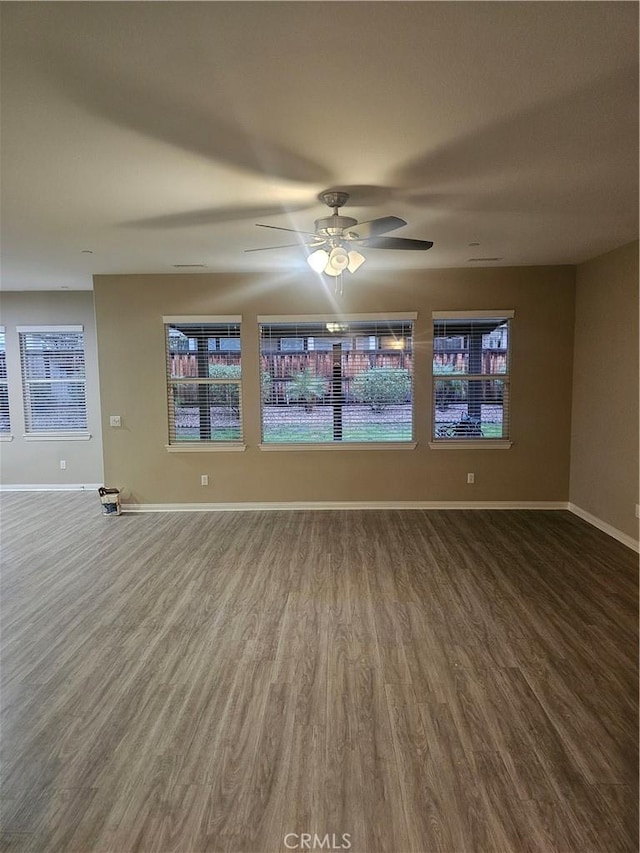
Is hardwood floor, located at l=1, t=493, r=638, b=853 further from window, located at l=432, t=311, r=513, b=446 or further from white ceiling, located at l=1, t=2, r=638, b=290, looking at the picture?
white ceiling, located at l=1, t=2, r=638, b=290

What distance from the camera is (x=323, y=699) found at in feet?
7.59

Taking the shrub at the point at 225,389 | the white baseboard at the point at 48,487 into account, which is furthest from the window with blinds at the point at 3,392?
the shrub at the point at 225,389

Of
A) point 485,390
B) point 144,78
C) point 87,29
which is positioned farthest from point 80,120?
point 485,390

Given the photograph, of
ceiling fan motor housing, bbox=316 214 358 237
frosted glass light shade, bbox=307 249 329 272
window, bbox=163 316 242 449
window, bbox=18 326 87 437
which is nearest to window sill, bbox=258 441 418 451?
window, bbox=163 316 242 449

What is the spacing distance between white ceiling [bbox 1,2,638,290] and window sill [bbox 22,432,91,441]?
147 inches

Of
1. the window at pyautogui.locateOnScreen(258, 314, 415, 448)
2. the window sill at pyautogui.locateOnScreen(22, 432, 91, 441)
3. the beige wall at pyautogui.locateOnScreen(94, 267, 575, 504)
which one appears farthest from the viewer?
the window sill at pyautogui.locateOnScreen(22, 432, 91, 441)

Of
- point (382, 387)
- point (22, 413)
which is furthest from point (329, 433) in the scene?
point (22, 413)

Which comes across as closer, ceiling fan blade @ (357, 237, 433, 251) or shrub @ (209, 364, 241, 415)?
ceiling fan blade @ (357, 237, 433, 251)

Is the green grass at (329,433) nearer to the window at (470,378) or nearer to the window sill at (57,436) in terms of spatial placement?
the window at (470,378)

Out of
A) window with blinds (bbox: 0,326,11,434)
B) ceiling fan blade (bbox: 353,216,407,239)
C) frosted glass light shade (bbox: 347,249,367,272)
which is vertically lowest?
window with blinds (bbox: 0,326,11,434)

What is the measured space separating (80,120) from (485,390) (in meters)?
4.65

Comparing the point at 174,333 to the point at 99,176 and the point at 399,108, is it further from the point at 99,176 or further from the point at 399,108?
the point at 399,108

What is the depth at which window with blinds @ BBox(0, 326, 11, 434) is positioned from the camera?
21.9 feet

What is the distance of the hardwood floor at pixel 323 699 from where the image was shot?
5.55 feet
